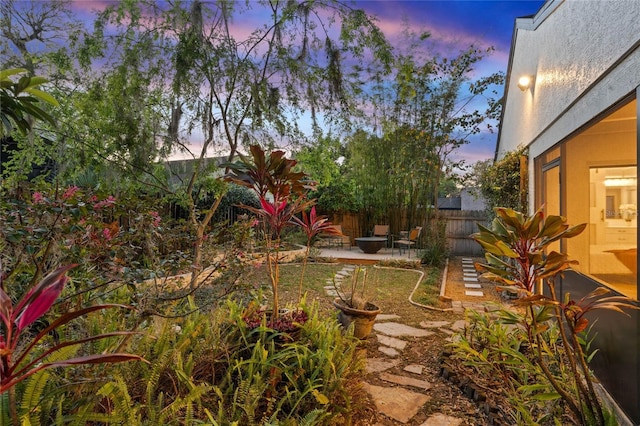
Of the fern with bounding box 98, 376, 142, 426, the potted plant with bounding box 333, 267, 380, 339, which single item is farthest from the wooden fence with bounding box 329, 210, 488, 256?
the fern with bounding box 98, 376, 142, 426

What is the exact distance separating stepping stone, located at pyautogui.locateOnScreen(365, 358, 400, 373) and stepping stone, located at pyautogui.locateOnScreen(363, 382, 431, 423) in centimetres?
25

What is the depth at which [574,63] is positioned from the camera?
3055 mm

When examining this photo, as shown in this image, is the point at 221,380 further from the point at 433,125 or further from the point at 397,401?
the point at 433,125

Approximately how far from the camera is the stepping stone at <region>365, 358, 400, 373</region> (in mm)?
2795

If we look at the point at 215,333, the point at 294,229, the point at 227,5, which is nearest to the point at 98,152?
the point at 227,5

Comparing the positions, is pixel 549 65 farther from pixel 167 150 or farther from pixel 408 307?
pixel 167 150

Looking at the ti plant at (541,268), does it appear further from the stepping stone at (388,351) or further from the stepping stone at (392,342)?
the stepping stone at (392,342)

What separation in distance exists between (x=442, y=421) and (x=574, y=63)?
3070 mm

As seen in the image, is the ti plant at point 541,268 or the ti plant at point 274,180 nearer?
the ti plant at point 541,268

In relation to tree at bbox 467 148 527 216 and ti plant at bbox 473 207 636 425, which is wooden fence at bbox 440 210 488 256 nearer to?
tree at bbox 467 148 527 216

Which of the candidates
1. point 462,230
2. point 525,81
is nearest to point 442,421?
point 525,81

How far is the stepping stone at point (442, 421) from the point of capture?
2.09 metres

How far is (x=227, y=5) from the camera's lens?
380 centimetres

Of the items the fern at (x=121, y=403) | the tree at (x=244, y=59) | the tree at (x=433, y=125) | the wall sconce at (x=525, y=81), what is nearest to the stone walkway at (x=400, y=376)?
the fern at (x=121, y=403)
